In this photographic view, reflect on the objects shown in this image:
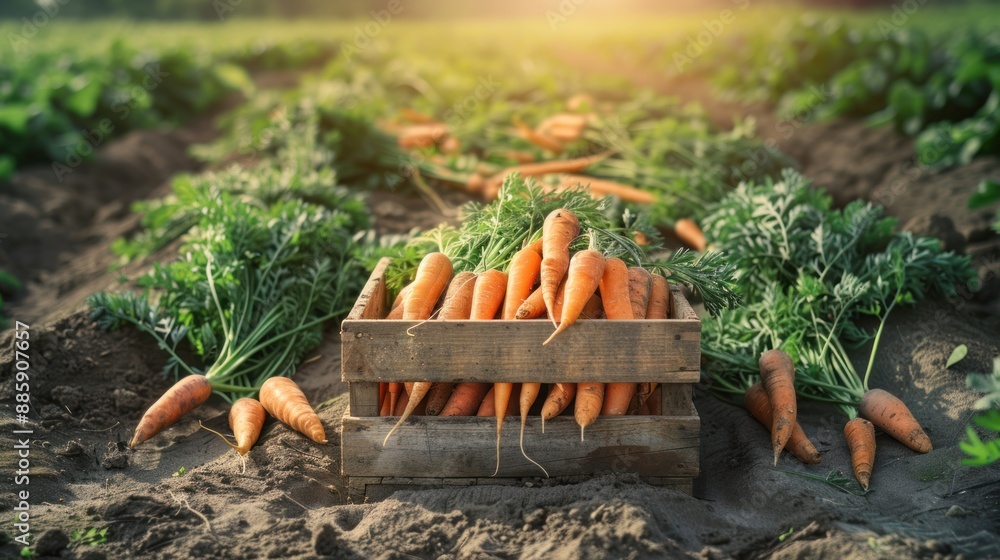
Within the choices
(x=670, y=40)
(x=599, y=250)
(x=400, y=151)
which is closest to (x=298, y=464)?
(x=599, y=250)

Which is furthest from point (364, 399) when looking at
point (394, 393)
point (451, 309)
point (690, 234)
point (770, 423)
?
point (690, 234)

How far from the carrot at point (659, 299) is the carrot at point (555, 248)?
39cm

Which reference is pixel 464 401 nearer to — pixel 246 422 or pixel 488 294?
pixel 488 294

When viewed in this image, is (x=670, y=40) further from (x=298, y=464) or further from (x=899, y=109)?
(x=298, y=464)

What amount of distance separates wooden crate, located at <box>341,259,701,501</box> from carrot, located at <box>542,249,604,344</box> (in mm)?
67

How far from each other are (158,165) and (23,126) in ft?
4.83

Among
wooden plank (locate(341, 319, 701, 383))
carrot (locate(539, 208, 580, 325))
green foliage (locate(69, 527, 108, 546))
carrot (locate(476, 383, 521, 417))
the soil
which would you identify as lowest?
green foliage (locate(69, 527, 108, 546))

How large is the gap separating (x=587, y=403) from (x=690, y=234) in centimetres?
301

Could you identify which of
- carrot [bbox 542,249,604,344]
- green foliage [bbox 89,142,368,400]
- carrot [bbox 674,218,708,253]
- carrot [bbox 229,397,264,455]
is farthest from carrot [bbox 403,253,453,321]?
carrot [bbox 674,218,708,253]

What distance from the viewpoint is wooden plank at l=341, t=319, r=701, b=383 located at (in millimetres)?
3146

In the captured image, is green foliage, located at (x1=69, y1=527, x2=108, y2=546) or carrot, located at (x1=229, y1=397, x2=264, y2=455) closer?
green foliage, located at (x1=69, y1=527, x2=108, y2=546)

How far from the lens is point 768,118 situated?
36.3ft

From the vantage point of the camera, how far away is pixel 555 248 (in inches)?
135

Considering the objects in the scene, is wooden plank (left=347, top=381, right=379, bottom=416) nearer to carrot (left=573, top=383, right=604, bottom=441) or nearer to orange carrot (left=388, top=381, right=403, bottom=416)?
orange carrot (left=388, top=381, right=403, bottom=416)
